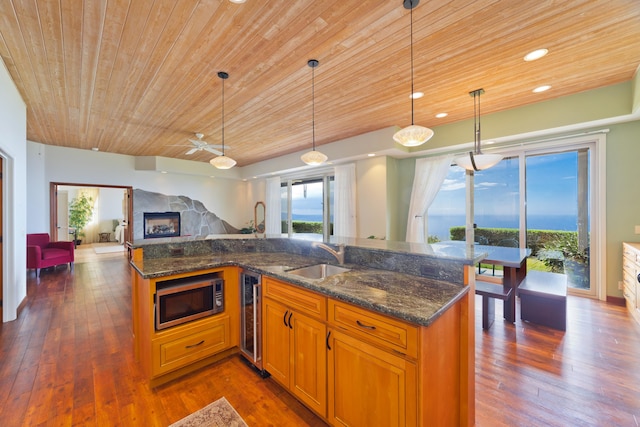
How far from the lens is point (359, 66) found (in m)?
2.60

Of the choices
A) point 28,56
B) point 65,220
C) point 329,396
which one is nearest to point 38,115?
point 28,56

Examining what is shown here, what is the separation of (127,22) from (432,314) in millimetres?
2882

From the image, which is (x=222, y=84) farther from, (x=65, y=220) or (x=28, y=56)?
(x=65, y=220)

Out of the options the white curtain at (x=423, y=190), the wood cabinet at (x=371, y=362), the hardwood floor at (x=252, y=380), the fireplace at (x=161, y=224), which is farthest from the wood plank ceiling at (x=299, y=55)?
the fireplace at (x=161, y=224)

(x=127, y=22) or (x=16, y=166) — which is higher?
(x=127, y=22)

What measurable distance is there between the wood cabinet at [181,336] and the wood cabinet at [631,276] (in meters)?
4.13

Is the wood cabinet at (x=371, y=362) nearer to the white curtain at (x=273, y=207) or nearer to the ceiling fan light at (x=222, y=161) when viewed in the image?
the ceiling fan light at (x=222, y=161)

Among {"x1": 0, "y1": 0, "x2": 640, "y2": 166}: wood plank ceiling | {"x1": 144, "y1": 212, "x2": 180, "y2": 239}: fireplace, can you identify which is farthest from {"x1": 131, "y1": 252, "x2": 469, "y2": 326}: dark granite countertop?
{"x1": 144, "y1": 212, "x2": 180, "y2": 239}: fireplace

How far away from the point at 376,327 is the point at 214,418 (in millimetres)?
1275

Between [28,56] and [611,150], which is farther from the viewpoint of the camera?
[611,150]

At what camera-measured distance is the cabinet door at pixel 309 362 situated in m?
1.56

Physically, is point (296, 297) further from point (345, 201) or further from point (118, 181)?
point (118, 181)

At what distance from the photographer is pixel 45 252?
532 centimetres

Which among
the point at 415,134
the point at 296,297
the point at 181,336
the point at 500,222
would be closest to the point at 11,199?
the point at 181,336
